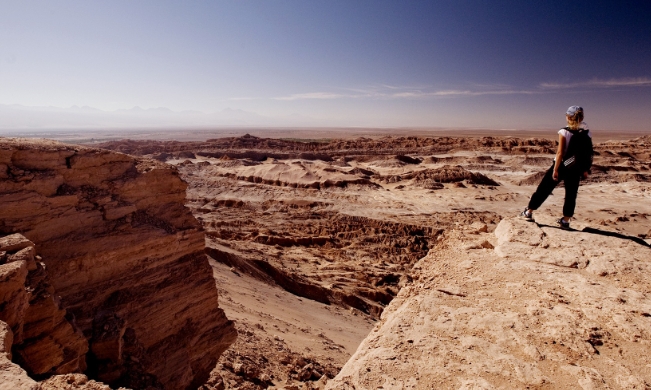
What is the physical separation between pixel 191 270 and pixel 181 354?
1161 mm

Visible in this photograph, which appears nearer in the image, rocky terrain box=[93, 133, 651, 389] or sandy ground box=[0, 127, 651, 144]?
Answer: rocky terrain box=[93, 133, 651, 389]

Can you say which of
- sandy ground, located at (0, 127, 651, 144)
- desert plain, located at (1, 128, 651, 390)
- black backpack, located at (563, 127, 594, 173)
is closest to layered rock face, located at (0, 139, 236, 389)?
desert plain, located at (1, 128, 651, 390)

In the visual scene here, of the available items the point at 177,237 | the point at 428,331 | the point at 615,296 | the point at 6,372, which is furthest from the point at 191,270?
the point at 615,296

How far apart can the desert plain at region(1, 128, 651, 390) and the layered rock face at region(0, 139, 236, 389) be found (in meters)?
0.96

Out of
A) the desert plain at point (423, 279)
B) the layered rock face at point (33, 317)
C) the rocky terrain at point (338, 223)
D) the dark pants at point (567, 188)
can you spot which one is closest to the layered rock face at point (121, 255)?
the layered rock face at point (33, 317)

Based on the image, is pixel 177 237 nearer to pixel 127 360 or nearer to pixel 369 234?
pixel 127 360

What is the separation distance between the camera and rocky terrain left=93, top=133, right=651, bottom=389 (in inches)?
282

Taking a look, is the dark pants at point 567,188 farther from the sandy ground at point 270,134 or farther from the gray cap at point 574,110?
the sandy ground at point 270,134

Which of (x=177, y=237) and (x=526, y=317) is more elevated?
(x=526, y=317)

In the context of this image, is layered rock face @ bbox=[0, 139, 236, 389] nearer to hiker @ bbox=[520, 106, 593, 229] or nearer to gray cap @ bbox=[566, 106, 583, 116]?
hiker @ bbox=[520, 106, 593, 229]

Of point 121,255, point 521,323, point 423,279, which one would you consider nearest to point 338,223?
point 121,255

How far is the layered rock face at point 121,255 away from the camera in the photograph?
4.11 metres

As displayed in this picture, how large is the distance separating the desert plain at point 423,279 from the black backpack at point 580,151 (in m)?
0.66

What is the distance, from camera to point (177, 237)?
539 cm
